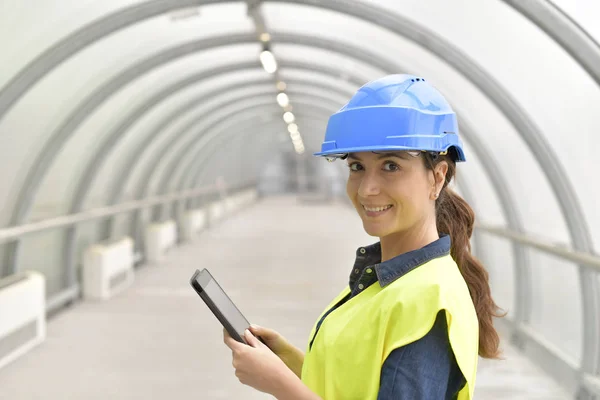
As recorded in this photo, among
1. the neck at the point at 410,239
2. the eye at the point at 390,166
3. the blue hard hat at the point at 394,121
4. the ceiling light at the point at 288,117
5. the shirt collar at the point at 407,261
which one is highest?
the ceiling light at the point at 288,117

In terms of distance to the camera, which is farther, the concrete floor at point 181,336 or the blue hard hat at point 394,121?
the concrete floor at point 181,336

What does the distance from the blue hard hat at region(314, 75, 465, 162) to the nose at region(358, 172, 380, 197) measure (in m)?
0.09

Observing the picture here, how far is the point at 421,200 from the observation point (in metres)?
1.81

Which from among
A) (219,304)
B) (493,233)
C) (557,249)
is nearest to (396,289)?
(219,304)

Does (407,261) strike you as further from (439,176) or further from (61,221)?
(61,221)

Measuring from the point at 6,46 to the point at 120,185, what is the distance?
485 centimetres

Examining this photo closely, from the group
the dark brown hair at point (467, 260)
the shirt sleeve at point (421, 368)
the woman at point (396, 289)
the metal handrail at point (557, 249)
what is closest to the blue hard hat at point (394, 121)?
the woman at point (396, 289)

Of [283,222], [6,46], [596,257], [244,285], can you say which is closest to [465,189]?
[244,285]

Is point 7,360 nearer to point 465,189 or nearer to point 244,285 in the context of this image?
point 244,285

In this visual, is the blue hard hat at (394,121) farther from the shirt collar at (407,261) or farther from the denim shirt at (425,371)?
the denim shirt at (425,371)

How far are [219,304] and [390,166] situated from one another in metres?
0.67

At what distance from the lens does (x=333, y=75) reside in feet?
35.7

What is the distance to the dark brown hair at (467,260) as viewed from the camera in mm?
2006

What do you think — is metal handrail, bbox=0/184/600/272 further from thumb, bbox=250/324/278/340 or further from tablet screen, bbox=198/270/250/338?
tablet screen, bbox=198/270/250/338
